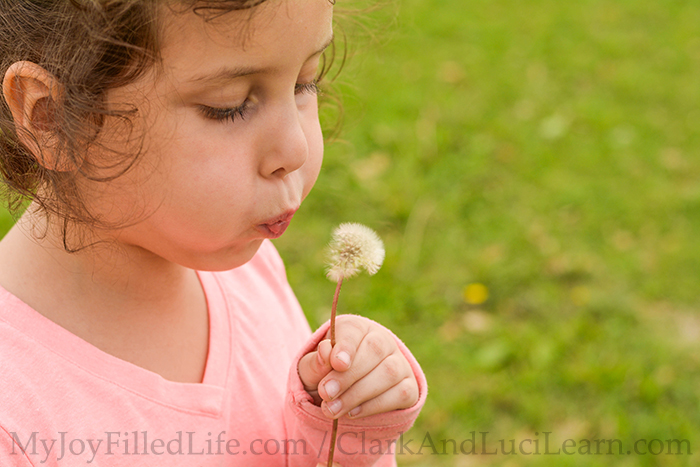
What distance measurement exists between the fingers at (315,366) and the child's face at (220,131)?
6.4 inches

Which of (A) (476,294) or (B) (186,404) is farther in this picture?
(A) (476,294)

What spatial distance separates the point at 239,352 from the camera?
1028 millimetres

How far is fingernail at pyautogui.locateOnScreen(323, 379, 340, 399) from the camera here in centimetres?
85

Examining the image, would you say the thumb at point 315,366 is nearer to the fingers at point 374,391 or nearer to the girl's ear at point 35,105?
the fingers at point 374,391

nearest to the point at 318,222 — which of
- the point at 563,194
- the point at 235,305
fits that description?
the point at 563,194

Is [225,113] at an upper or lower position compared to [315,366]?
upper

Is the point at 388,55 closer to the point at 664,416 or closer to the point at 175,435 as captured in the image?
the point at 664,416

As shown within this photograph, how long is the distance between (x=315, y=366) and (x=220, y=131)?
0.33 m

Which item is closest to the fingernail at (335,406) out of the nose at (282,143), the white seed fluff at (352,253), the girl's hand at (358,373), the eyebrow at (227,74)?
the girl's hand at (358,373)

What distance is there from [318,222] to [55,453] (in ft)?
5.81

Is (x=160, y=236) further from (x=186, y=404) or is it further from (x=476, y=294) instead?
(x=476, y=294)

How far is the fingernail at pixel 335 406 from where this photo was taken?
0.86 m

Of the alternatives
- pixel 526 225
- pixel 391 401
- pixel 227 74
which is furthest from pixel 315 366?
pixel 526 225

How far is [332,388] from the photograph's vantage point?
2.80 ft
